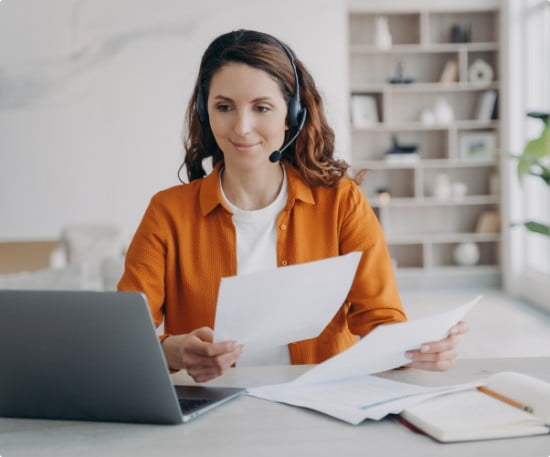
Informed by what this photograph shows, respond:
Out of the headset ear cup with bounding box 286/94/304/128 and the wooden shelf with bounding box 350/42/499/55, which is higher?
the wooden shelf with bounding box 350/42/499/55

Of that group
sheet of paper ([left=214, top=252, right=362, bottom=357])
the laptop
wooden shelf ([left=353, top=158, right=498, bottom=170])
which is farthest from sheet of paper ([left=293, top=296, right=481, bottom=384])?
wooden shelf ([left=353, top=158, right=498, bottom=170])

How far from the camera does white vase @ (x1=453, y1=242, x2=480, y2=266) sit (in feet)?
21.9

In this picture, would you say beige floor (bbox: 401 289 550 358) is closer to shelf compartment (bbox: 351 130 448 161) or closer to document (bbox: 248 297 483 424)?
shelf compartment (bbox: 351 130 448 161)

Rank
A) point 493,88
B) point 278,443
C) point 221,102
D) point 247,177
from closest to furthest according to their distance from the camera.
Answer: point 278,443 → point 221,102 → point 247,177 → point 493,88

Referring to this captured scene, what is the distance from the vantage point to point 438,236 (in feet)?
22.0

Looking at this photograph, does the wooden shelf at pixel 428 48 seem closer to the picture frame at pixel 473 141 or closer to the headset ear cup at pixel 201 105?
the picture frame at pixel 473 141

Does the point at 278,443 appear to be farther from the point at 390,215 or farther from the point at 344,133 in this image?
the point at 390,215

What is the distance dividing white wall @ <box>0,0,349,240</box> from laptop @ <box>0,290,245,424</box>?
5052 millimetres

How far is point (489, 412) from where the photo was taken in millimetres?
1055

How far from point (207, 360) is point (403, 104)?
19.2ft

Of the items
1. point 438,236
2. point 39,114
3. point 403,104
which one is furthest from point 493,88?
point 39,114

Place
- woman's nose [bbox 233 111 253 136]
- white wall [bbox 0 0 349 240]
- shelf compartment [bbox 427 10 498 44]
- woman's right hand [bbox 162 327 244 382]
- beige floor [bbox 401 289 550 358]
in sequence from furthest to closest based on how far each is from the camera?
shelf compartment [bbox 427 10 498 44], white wall [bbox 0 0 349 240], beige floor [bbox 401 289 550 358], woman's nose [bbox 233 111 253 136], woman's right hand [bbox 162 327 244 382]

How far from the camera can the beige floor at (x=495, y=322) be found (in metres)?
4.39

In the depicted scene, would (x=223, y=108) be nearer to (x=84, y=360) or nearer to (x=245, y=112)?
(x=245, y=112)
